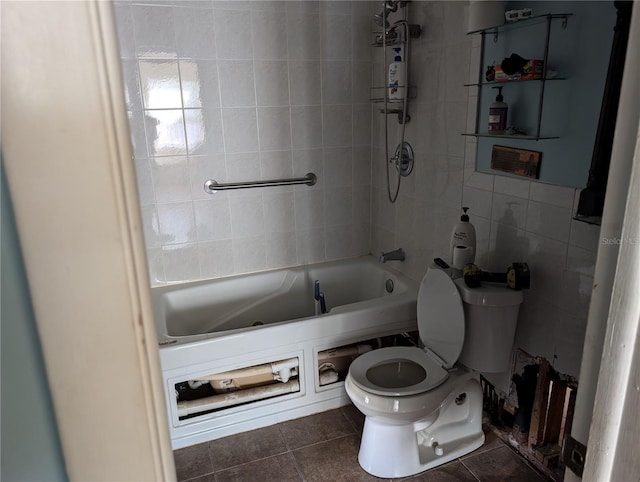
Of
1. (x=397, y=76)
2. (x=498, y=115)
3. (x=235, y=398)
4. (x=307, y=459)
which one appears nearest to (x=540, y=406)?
(x=307, y=459)

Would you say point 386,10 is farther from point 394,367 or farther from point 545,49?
point 394,367

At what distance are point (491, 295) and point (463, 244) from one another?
27 cm

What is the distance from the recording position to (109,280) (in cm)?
42

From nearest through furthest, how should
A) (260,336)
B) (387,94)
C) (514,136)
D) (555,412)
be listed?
(514,136), (555,412), (260,336), (387,94)

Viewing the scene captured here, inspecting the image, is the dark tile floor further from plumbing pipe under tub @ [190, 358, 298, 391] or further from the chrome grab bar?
the chrome grab bar

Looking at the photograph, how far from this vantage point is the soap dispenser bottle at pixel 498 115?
70.6 inches

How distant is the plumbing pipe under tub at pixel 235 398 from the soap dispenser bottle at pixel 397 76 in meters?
1.54

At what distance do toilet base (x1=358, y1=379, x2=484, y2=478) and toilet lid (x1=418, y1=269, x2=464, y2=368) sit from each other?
7.1 inches

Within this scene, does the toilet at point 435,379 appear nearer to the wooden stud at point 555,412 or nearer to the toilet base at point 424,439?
the toilet base at point 424,439

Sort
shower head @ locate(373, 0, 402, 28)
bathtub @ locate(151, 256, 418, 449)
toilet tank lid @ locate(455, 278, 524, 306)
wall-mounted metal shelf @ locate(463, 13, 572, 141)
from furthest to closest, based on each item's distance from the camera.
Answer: shower head @ locate(373, 0, 402, 28) < bathtub @ locate(151, 256, 418, 449) < toilet tank lid @ locate(455, 278, 524, 306) < wall-mounted metal shelf @ locate(463, 13, 572, 141)

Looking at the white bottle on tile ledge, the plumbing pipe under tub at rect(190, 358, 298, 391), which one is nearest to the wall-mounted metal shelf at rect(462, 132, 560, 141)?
the white bottle on tile ledge

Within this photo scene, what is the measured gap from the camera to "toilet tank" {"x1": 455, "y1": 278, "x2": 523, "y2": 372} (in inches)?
70.5

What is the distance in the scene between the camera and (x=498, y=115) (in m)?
1.80

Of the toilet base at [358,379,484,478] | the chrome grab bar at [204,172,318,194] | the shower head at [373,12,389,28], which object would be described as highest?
the shower head at [373,12,389,28]
